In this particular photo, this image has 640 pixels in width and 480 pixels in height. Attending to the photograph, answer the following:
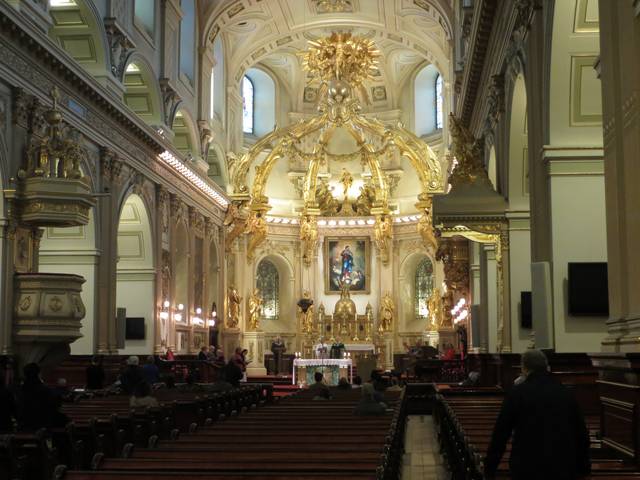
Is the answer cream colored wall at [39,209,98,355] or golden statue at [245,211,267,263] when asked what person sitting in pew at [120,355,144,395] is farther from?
golden statue at [245,211,267,263]

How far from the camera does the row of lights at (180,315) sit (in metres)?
25.8

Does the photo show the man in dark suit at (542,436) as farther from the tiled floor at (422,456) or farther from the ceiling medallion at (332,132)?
the ceiling medallion at (332,132)

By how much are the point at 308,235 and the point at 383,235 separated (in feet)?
9.62

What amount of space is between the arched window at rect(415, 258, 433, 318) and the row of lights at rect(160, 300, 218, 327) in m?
9.94

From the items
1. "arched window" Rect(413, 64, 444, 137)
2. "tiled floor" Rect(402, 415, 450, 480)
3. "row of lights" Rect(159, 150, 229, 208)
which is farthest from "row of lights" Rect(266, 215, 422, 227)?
"tiled floor" Rect(402, 415, 450, 480)

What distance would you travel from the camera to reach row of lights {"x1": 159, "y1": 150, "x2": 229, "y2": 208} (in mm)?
25789

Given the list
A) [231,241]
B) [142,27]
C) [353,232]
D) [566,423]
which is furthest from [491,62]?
[353,232]

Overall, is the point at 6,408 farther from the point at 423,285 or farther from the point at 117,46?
the point at 423,285

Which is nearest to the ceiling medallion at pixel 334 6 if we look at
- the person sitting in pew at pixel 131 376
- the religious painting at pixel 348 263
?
the religious painting at pixel 348 263

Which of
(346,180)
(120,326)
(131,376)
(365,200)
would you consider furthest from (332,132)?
(131,376)

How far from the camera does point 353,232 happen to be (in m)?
38.8

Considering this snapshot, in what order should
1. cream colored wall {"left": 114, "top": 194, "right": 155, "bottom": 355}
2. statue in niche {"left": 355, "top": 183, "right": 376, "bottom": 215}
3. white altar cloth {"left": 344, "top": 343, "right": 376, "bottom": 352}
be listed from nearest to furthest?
cream colored wall {"left": 114, "top": 194, "right": 155, "bottom": 355}, white altar cloth {"left": 344, "top": 343, "right": 376, "bottom": 352}, statue in niche {"left": 355, "top": 183, "right": 376, "bottom": 215}

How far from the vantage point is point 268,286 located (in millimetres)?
39375

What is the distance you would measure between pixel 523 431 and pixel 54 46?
46.3 feet
